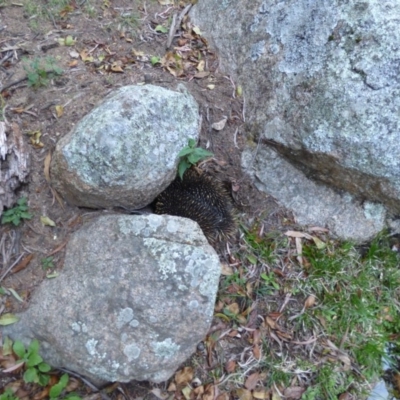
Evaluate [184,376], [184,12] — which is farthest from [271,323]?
[184,12]

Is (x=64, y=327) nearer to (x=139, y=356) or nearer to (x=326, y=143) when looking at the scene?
(x=139, y=356)

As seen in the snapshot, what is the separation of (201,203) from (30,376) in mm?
1399

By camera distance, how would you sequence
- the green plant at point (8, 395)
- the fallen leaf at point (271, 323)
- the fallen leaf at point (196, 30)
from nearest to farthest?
the green plant at point (8, 395), the fallen leaf at point (271, 323), the fallen leaf at point (196, 30)

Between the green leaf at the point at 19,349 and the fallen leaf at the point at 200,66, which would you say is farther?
the fallen leaf at the point at 200,66

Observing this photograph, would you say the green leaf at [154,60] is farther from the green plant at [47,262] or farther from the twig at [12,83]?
the green plant at [47,262]

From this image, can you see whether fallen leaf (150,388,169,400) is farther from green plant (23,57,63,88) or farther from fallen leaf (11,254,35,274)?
green plant (23,57,63,88)

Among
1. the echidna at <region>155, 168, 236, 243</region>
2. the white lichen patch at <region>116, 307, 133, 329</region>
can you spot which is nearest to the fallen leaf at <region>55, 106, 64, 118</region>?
the echidna at <region>155, 168, 236, 243</region>

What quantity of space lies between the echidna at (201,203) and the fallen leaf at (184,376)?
821mm

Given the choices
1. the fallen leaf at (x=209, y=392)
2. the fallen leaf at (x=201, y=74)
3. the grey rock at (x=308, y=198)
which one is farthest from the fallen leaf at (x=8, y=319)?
the fallen leaf at (x=201, y=74)

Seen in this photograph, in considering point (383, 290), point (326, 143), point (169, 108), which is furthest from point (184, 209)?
point (383, 290)

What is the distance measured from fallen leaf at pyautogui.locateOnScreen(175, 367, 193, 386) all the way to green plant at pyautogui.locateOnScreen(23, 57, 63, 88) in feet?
6.92

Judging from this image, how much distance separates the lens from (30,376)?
2.28 meters

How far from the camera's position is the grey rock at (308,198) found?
321 centimetres

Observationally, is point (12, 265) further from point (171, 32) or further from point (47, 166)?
point (171, 32)
